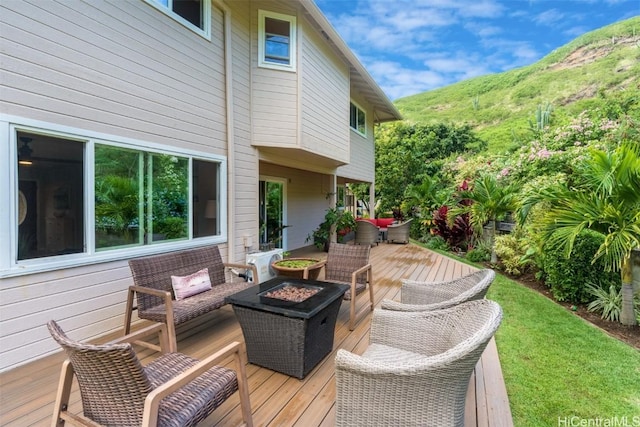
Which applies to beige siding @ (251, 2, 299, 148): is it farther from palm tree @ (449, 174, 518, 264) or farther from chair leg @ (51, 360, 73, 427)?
palm tree @ (449, 174, 518, 264)

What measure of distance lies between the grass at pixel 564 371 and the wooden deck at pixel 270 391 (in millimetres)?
157

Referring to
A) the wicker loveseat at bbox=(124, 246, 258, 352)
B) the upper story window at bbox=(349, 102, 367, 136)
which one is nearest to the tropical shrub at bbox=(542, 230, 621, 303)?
the wicker loveseat at bbox=(124, 246, 258, 352)

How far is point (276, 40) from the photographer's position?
6.05 metres

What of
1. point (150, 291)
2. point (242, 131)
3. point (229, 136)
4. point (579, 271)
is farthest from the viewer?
point (242, 131)

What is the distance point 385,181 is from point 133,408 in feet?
50.2

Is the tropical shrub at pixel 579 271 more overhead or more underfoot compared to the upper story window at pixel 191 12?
more underfoot

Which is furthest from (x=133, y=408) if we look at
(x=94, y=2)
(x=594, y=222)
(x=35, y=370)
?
(x=594, y=222)

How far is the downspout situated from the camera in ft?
17.7

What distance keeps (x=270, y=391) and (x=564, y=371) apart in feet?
9.22

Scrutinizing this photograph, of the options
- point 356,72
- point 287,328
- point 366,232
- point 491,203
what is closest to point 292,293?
point 287,328

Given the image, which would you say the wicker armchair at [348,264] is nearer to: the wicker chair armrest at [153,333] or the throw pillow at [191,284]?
the throw pillow at [191,284]

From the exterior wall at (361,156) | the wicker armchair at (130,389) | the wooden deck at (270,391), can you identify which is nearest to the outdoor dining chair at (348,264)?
the wooden deck at (270,391)

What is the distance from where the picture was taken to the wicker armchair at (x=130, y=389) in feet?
5.05

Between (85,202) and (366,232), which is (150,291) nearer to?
(85,202)
